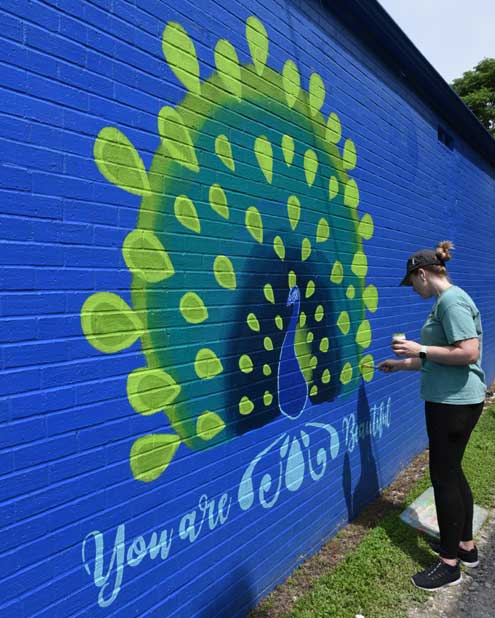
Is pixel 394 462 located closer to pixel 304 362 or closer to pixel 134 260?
pixel 304 362

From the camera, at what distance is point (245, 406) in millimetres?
2941

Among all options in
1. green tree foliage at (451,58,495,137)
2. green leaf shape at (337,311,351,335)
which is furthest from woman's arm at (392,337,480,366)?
green tree foliage at (451,58,495,137)

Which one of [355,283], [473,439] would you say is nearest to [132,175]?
[355,283]

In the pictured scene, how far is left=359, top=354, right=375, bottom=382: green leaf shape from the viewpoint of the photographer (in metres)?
4.46

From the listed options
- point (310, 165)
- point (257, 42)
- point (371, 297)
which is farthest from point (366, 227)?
point (257, 42)

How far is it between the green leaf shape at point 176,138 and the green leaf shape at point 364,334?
93.2 inches

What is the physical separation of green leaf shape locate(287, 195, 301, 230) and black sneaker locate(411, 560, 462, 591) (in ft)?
7.87

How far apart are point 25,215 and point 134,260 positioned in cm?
52

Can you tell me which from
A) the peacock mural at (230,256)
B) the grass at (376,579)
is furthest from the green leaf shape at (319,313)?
the grass at (376,579)

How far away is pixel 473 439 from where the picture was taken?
621cm

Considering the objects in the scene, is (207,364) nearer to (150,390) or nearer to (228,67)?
(150,390)

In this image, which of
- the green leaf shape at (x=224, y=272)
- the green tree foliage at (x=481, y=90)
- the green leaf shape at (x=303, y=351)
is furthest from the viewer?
the green tree foliage at (x=481, y=90)

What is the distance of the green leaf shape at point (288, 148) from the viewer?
330cm

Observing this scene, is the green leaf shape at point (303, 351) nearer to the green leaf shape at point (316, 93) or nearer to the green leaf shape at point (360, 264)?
the green leaf shape at point (360, 264)
